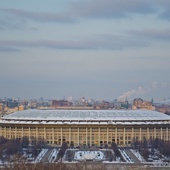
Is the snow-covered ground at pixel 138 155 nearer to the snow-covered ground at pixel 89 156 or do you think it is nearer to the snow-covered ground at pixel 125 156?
the snow-covered ground at pixel 125 156

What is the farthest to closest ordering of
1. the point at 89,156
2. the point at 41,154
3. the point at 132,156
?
the point at 41,154
the point at 132,156
the point at 89,156

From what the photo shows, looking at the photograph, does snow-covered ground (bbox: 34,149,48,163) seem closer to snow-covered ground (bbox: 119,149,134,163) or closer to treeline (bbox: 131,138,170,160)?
snow-covered ground (bbox: 119,149,134,163)

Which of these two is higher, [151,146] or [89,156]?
[89,156]

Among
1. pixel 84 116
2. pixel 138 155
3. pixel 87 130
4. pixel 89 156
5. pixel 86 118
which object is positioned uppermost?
pixel 84 116

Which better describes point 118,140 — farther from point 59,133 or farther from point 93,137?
point 59,133

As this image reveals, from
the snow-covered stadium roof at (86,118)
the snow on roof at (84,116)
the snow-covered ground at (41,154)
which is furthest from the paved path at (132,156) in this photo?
the snow on roof at (84,116)

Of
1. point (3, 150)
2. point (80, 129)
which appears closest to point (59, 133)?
point (80, 129)

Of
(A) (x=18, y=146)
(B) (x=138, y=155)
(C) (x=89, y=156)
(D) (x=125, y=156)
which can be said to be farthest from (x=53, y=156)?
(B) (x=138, y=155)

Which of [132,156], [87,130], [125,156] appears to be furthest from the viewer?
[87,130]

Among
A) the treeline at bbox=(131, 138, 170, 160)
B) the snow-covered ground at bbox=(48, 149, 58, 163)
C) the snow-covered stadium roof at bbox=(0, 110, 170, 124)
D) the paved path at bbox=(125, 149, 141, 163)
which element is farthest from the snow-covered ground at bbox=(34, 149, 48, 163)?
the treeline at bbox=(131, 138, 170, 160)

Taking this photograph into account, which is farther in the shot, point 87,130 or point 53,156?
point 87,130

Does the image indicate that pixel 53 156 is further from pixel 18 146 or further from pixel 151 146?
pixel 151 146
